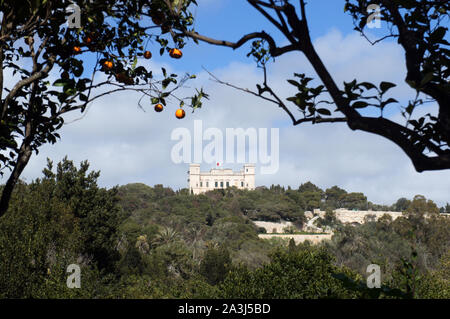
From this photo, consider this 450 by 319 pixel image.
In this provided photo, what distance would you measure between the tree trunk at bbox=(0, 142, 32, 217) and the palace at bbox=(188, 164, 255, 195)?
10094 centimetres

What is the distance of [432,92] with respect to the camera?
1.91m

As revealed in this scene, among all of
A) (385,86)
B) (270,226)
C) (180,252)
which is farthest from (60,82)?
(270,226)

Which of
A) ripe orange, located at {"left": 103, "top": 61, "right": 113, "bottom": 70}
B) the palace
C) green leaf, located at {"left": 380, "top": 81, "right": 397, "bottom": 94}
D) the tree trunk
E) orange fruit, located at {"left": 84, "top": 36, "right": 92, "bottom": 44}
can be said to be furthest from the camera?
the palace

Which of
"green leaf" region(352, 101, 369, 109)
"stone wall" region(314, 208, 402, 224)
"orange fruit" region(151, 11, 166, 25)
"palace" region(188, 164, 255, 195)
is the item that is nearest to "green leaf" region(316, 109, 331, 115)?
"green leaf" region(352, 101, 369, 109)

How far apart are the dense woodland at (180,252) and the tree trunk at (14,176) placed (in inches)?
77.8

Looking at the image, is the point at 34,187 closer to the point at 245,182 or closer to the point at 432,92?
the point at 432,92

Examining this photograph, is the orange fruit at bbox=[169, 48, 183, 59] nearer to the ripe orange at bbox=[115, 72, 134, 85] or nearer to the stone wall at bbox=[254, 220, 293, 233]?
the ripe orange at bbox=[115, 72, 134, 85]

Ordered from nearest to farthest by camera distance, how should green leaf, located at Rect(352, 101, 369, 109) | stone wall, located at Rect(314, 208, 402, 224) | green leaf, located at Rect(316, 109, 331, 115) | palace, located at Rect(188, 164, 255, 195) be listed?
green leaf, located at Rect(352, 101, 369, 109), green leaf, located at Rect(316, 109, 331, 115), stone wall, located at Rect(314, 208, 402, 224), palace, located at Rect(188, 164, 255, 195)

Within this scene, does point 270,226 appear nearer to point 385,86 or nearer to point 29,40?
point 29,40

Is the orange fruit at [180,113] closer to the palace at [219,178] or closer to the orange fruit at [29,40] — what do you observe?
the orange fruit at [29,40]

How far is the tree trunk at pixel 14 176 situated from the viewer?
2949 mm

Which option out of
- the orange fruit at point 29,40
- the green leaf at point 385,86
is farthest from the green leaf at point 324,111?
the orange fruit at point 29,40

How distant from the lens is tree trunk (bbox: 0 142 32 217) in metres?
2.95

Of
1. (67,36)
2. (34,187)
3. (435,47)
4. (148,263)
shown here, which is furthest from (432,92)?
(148,263)
